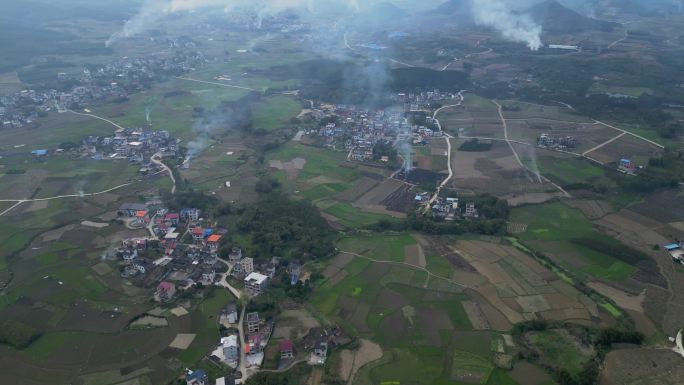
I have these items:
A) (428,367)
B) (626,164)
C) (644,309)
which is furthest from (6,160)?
(626,164)

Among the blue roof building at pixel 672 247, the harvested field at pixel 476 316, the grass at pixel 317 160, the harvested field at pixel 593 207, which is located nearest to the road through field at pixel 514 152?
the harvested field at pixel 593 207

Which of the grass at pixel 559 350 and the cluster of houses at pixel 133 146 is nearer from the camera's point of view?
the grass at pixel 559 350

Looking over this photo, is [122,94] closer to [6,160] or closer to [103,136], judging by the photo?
[103,136]

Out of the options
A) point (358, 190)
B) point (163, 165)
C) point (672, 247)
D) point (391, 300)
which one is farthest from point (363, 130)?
point (672, 247)

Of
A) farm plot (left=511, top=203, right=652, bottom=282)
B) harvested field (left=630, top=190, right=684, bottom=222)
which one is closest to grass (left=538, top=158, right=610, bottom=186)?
harvested field (left=630, top=190, right=684, bottom=222)

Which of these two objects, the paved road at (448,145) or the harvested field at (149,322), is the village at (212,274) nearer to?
the harvested field at (149,322)

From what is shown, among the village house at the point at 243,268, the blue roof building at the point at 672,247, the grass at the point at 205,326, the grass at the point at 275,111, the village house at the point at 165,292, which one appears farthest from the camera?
the grass at the point at 275,111

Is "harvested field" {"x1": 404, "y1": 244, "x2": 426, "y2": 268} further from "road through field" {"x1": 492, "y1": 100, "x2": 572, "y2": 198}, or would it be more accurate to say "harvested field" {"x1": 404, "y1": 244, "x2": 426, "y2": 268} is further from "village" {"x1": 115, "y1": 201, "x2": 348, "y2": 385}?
"road through field" {"x1": 492, "y1": 100, "x2": 572, "y2": 198}
